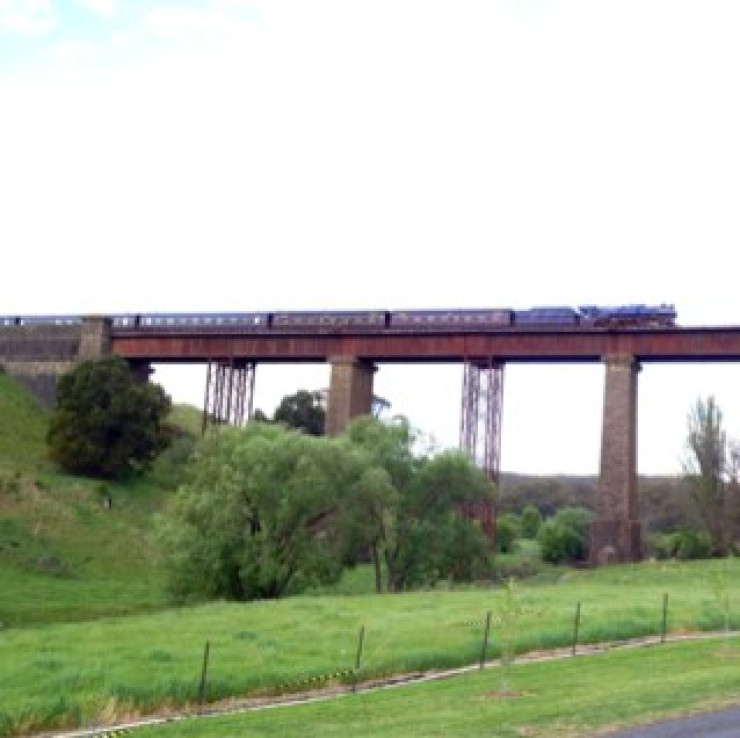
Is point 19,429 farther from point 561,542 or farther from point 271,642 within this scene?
point 271,642

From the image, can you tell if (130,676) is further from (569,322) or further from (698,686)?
(569,322)

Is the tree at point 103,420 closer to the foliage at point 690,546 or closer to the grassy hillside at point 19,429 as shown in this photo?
the grassy hillside at point 19,429

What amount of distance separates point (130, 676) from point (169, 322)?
5608 cm

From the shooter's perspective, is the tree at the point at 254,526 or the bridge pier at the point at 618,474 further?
the bridge pier at the point at 618,474

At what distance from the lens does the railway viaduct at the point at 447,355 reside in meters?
59.1

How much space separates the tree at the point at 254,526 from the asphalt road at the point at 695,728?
27973mm

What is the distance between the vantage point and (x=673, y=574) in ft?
158

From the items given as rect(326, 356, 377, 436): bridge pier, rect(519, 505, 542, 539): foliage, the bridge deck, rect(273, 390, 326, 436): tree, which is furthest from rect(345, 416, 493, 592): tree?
rect(519, 505, 542, 539): foliage

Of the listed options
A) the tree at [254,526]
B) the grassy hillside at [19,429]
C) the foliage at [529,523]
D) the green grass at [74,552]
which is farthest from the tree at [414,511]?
the foliage at [529,523]

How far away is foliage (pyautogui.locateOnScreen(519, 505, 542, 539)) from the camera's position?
107 metres

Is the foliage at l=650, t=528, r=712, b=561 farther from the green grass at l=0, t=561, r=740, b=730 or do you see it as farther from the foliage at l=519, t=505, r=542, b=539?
the foliage at l=519, t=505, r=542, b=539

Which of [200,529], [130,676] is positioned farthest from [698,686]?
[200,529]

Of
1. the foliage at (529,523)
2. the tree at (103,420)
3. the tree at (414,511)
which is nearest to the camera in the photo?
the tree at (414,511)

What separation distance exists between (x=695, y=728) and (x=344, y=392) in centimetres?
5298
